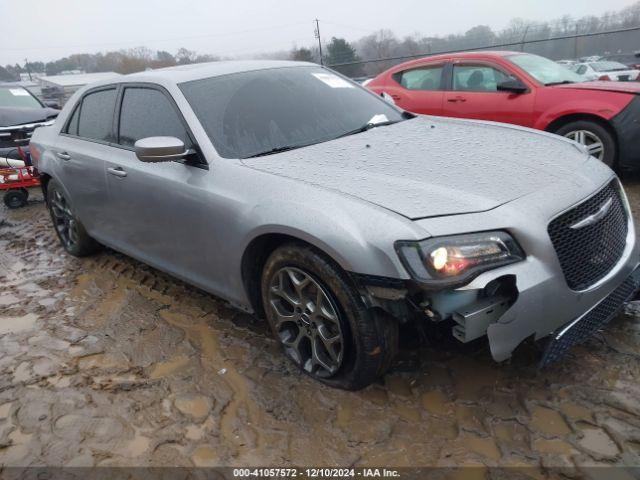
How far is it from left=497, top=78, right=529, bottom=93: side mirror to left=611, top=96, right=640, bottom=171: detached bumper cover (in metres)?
1.06

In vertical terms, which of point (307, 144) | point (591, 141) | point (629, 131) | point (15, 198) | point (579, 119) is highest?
point (307, 144)

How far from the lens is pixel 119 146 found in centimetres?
358

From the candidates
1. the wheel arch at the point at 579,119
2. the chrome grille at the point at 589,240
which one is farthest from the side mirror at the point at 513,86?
the chrome grille at the point at 589,240

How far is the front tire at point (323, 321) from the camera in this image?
89.4 inches

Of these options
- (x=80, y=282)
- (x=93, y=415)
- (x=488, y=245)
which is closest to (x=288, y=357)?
(x=93, y=415)

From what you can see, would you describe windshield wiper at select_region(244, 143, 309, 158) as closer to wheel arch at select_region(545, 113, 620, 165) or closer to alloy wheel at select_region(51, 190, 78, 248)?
alloy wheel at select_region(51, 190, 78, 248)

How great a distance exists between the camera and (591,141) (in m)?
5.46

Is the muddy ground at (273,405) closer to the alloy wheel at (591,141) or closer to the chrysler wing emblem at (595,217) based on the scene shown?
the chrysler wing emblem at (595,217)

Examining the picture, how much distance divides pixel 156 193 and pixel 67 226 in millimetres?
2111

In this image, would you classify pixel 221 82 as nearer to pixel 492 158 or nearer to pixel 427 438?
pixel 492 158

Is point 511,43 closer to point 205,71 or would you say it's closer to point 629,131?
point 629,131

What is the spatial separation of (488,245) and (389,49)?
24.4 meters

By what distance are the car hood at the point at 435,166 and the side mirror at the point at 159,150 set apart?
375 mm

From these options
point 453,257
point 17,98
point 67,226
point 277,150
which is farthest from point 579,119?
point 17,98
